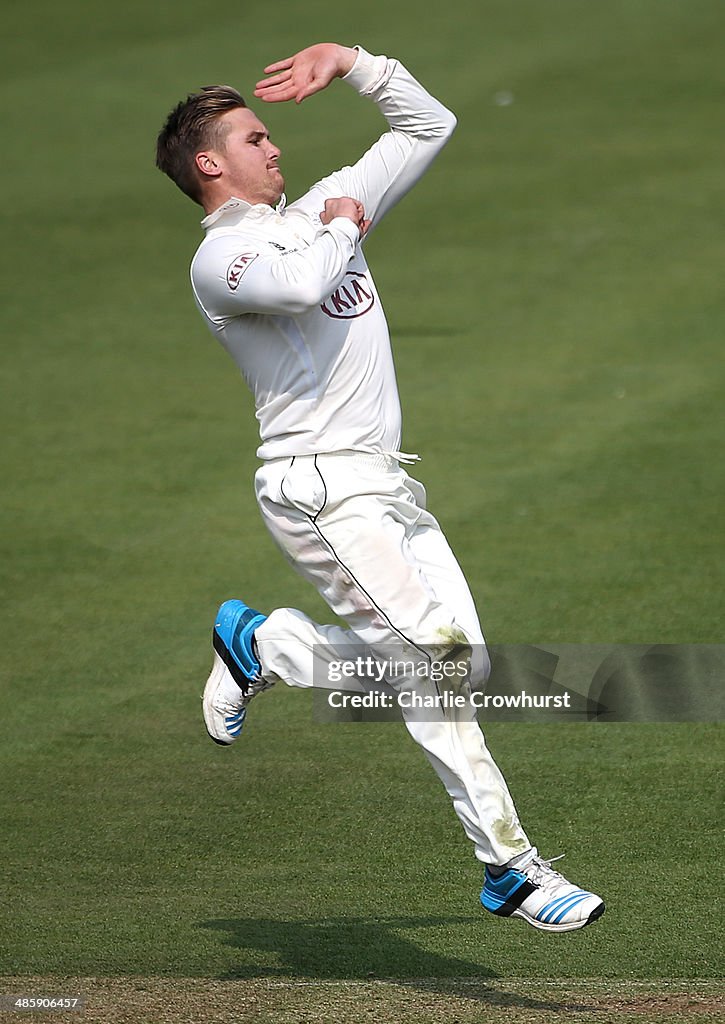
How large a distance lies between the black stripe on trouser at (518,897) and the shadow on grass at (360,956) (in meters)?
0.33

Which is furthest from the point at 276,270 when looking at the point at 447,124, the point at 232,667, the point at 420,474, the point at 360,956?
the point at 420,474

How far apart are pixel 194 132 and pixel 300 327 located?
28.6 inches

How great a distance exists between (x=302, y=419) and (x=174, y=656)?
3.38m

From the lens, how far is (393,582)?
200 inches

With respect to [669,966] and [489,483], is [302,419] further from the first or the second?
[489,483]

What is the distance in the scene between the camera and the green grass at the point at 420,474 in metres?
5.92

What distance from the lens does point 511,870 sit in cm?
492

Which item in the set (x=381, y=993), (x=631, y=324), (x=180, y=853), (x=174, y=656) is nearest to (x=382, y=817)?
(x=180, y=853)

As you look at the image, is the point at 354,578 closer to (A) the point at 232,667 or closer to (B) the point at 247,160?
(A) the point at 232,667

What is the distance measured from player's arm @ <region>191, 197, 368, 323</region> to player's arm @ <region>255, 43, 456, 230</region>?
39 cm

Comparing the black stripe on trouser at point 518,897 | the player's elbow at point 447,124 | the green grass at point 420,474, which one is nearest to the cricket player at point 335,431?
the black stripe on trouser at point 518,897

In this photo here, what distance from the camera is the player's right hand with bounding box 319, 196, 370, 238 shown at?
16.8 feet

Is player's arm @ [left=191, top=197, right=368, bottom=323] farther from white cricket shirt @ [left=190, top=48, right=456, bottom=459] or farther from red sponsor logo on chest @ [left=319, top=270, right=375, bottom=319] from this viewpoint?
red sponsor logo on chest @ [left=319, top=270, right=375, bottom=319]

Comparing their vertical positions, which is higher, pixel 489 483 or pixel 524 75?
pixel 524 75
